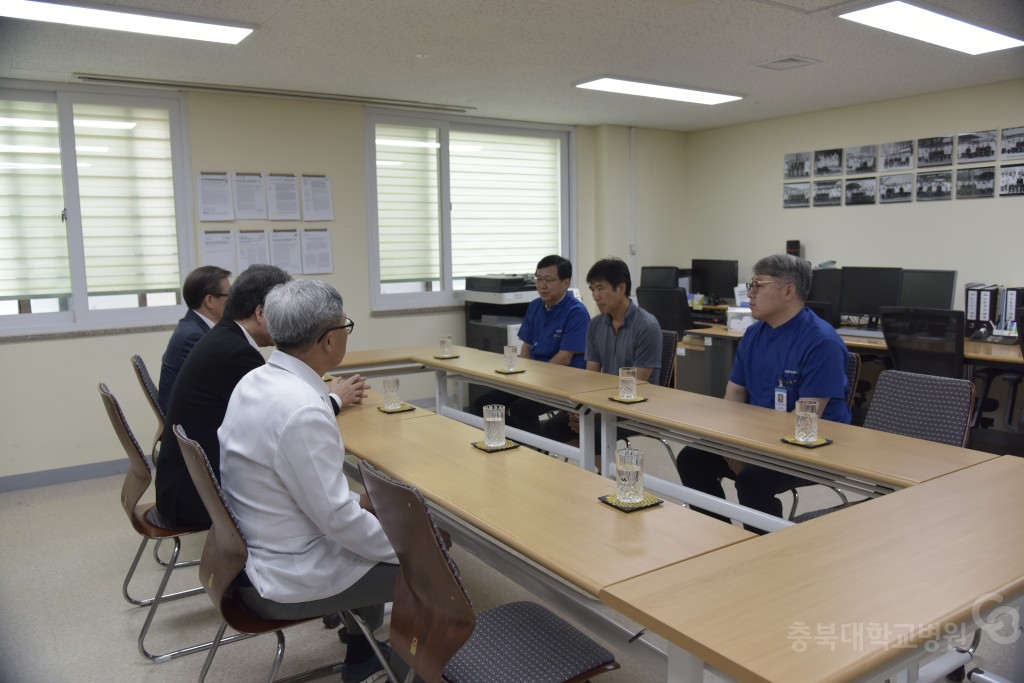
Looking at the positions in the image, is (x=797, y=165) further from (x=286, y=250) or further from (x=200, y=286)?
(x=200, y=286)

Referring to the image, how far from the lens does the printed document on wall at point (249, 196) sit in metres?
5.21

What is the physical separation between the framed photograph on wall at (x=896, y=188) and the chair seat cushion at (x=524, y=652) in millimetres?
5347

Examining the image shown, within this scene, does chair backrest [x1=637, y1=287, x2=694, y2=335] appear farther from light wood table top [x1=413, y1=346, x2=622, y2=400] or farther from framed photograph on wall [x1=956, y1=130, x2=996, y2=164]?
light wood table top [x1=413, y1=346, x2=622, y2=400]

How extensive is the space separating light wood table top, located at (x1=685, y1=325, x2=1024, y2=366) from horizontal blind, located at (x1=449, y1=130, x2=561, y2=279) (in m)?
2.08

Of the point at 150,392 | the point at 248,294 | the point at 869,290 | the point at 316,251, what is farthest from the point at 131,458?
the point at 869,290

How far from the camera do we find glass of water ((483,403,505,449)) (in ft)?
7.93

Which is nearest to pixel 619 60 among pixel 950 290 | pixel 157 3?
pixel 157 3

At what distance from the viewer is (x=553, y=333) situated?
4.39m

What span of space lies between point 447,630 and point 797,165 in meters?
6.07

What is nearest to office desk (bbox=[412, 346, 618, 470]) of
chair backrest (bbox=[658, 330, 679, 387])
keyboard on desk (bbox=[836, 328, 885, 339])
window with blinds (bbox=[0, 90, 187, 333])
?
chair backrest (bbox=[658, 330, 679, 387])

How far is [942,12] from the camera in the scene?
11.7 feet

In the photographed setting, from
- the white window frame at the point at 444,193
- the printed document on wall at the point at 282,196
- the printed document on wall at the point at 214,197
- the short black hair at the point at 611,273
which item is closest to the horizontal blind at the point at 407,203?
the white window frame at the point at 444,193

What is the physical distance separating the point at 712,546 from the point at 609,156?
18.9 ft

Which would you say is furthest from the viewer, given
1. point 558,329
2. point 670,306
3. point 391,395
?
point 670,306
